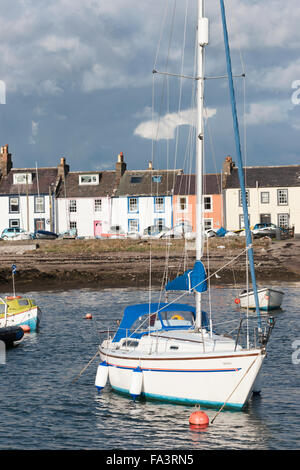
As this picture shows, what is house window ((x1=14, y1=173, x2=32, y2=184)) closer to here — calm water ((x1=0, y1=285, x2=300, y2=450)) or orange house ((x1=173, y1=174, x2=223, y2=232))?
orange house ((x1=173, y1=174, x2=223, y2=232))

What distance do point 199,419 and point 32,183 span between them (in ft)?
267

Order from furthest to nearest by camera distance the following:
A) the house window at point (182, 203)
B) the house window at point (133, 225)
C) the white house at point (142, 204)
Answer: the house window at point (133, 225)
the white house at point (142, 204)
the house window at point (182, 203)

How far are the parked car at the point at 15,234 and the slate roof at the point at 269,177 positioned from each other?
27.2m

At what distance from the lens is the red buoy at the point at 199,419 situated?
18.0m

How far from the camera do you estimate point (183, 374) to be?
62.0 feet

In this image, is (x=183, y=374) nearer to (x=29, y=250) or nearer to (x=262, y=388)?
(x=262, y=388)

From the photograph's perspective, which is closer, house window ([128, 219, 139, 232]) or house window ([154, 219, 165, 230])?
house window ([154, 219, 165, 230])

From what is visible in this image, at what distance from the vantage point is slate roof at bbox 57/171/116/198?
3713 inches

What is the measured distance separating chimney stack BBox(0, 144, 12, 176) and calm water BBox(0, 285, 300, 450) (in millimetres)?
72393

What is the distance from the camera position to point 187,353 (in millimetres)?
18797

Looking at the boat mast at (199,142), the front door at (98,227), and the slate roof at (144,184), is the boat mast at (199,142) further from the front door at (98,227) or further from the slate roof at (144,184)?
the front door at (98,227)

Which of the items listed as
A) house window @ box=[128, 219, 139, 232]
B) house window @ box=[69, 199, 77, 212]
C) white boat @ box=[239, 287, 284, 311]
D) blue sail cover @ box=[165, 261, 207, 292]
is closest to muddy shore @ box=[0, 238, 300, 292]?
white boat @ box=[239, 287, 284, 311]

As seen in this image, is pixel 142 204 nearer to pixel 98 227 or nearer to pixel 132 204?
pixel 132 204

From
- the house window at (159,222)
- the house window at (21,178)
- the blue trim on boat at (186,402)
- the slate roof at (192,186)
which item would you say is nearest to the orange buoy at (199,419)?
the blue trim on boat at (186,402)
